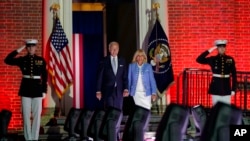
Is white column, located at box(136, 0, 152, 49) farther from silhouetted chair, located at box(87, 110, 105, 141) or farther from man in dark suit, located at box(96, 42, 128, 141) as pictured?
silhouetted chair, located at box(87, 110, 105, 141)

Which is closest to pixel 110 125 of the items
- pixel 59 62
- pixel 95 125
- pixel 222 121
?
pixel 95 125

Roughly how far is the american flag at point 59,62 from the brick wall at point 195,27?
99.6 inches

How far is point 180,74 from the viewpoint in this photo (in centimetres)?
1269

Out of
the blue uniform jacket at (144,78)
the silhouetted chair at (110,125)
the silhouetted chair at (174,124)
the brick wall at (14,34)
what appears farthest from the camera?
the brick wall at (14,34)

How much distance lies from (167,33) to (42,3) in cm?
297

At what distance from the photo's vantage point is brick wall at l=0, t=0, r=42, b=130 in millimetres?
12023

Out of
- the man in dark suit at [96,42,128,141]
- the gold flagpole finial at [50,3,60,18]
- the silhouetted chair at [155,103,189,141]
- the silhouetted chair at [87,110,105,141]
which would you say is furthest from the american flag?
the silhouetted chair at [155,103,189,141]

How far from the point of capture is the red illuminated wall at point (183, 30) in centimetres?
1204

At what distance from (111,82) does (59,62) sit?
→ 2.32 meters

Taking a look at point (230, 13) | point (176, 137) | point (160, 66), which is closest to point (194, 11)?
point (230, 13)

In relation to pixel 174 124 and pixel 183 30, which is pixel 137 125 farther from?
pixel 183 30

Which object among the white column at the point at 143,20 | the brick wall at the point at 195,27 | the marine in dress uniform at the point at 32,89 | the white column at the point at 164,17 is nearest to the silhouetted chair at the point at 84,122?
the marine in dress uniform at the point at 32,89

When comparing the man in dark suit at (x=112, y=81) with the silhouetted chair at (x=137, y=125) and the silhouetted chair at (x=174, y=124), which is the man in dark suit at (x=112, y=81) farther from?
the silhouetted chair at (x=174, y=124)

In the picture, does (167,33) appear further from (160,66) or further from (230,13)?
(230,13)
